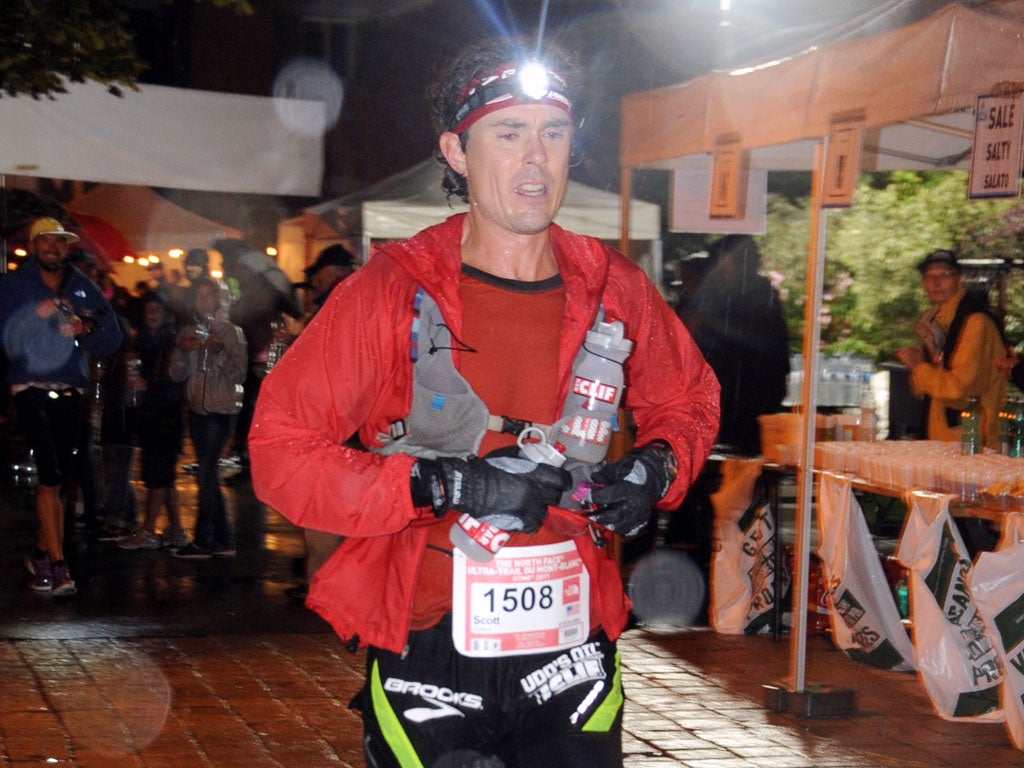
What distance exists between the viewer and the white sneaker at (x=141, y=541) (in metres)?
9.98

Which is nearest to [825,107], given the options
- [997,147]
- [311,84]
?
[997,147]

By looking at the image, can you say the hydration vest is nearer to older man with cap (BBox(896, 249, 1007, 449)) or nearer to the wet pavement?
the wet pavement

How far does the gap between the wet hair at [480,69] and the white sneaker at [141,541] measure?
736 cm

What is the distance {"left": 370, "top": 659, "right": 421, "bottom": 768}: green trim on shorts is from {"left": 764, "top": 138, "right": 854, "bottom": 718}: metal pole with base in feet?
12.0

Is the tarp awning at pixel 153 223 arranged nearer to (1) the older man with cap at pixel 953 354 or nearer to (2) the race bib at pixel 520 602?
(1) the older man with cap at pixel 953 354

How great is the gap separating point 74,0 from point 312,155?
185 centimetres

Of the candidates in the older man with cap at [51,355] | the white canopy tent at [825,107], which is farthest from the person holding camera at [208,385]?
the white canopy tent at [825,107]

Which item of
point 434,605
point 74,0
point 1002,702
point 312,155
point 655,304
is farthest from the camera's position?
point 312,155

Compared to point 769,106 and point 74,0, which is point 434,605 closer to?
point 769,106

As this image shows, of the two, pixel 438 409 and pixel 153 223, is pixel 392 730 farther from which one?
pixel 153 223

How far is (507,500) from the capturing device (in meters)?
2.57

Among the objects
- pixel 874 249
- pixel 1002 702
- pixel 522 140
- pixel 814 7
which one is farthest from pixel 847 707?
pixel 814 7

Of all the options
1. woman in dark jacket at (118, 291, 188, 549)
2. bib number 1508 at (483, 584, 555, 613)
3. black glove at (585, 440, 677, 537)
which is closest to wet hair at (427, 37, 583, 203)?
black glove at (585, 440, 677, 537)

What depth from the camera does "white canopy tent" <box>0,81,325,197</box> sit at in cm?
916
